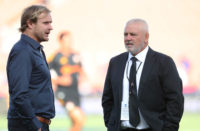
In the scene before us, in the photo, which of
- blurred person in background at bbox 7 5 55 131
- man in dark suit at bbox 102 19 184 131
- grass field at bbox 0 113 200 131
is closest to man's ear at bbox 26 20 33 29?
blurred person in background at bbox 7 5 55 131

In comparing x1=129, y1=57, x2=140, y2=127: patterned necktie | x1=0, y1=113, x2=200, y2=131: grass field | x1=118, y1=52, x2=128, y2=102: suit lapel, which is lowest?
x1=0, y1=113, x2=200, y2=131: grass field

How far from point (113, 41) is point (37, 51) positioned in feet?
35.8

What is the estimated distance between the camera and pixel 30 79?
2.94 metres

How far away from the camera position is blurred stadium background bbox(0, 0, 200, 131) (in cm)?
1321

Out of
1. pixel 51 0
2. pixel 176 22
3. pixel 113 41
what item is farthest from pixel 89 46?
pixel 176 22

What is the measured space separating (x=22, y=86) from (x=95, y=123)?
9503 millimetres

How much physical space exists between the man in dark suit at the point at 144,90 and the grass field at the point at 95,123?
762 cm

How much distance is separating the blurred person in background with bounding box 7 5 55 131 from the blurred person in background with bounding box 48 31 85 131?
6004 millimetres

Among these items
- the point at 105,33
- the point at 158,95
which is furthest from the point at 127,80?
the point at 105,33

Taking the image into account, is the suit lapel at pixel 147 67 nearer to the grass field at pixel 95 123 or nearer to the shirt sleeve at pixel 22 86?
the shirt sleeve at pixel 22 86

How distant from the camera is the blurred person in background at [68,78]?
30.0 feet

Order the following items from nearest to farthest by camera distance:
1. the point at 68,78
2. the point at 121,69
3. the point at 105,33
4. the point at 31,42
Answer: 1. the point at 31,42
2. the point at 121,69
3. the point at 68,78
4. the point at 105,33

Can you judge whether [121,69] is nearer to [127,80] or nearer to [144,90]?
[127,80]

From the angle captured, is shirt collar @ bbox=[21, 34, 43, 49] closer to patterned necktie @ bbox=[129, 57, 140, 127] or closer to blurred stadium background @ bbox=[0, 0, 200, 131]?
patterned necktie @ bbox=[129, 57, 140, 127]
